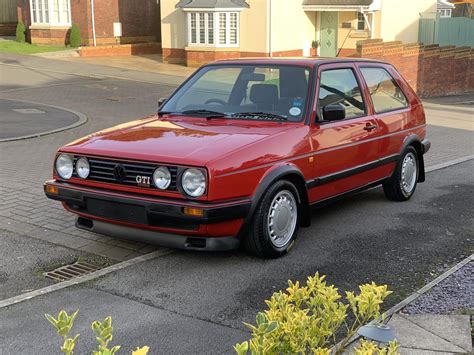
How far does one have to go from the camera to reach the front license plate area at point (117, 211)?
5129 mm

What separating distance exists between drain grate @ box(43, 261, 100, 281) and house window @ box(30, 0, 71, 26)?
31.9 meters

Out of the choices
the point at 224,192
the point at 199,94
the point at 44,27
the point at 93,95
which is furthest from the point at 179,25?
the point at 224,192

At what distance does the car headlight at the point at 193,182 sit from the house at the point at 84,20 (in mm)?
31269

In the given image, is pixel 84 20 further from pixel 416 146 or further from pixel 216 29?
pixel 416 146

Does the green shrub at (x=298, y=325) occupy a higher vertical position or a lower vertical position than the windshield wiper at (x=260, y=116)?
lower

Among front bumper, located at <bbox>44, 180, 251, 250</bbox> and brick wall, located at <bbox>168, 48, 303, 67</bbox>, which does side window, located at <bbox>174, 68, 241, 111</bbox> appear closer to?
front bumper, located at <bbox>44, 180, 251, 250</bbox>

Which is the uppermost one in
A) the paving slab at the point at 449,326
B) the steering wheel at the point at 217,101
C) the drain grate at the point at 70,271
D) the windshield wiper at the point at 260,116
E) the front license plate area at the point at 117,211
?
the steering wheel at the point at 217,101

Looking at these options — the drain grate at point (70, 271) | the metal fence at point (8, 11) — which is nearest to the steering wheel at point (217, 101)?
the drain grate at point (70, 271)

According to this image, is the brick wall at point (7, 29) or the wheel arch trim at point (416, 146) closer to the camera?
the wheel arch trim at point (416, 146)

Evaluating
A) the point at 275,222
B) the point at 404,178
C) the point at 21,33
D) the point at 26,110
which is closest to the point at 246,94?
the point at 275,222

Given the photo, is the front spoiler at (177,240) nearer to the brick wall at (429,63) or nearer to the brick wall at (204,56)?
the brick wall at (429,63)

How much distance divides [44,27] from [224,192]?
3277 centimetres

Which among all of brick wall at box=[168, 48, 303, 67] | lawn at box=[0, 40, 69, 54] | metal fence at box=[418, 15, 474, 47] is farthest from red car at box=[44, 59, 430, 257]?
lawn at box=[0, 40, 69, 54]

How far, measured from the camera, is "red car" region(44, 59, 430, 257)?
5062 mm
